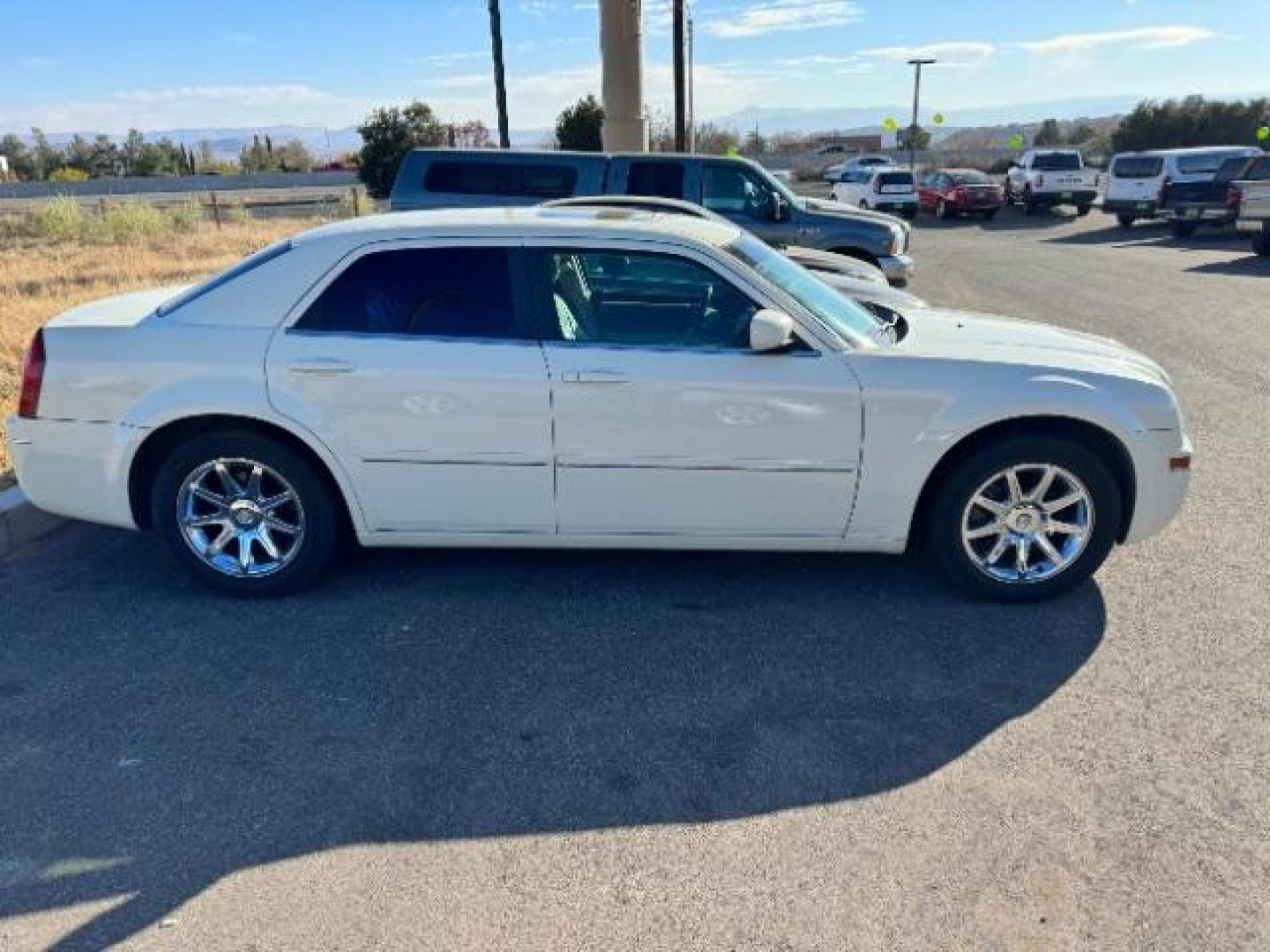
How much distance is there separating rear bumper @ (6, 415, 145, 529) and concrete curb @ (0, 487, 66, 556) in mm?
557

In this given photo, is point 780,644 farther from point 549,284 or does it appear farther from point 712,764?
point 549,284

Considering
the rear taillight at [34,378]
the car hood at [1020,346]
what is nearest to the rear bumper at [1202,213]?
the car hood at [1020,346]

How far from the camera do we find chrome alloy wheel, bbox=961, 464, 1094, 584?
411 centimetres

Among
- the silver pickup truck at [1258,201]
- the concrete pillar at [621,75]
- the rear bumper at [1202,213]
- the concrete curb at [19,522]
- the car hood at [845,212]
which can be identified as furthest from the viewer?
the concrete pillar at [621,75]

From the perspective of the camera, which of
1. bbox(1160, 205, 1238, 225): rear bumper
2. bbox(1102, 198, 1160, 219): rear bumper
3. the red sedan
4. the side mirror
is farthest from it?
the red sedan

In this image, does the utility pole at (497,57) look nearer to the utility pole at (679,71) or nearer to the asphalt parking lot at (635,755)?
the utility pole at (679,71)

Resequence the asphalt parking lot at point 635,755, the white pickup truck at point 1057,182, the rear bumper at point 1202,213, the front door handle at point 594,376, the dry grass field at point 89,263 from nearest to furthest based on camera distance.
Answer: the asphalt parking lot at point 635,755
the front door handle at point 594,376
the dry grass field at point 89,263
the rear bumper at point 1202,213
the white pickup truck at point 1057,182

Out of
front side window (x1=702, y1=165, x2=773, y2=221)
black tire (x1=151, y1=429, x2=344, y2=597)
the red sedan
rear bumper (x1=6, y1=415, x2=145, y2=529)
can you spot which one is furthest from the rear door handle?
the red sedan

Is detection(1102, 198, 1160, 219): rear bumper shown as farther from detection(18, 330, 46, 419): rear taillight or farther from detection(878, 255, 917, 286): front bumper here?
detection(18, 330, 46, 419): rear taillight

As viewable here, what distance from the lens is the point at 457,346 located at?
406 centimetres

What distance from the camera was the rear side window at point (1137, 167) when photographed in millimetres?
23733

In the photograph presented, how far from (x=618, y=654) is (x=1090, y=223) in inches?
1068

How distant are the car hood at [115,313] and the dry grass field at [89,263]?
4.76 ft

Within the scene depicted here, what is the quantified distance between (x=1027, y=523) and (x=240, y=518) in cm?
335
